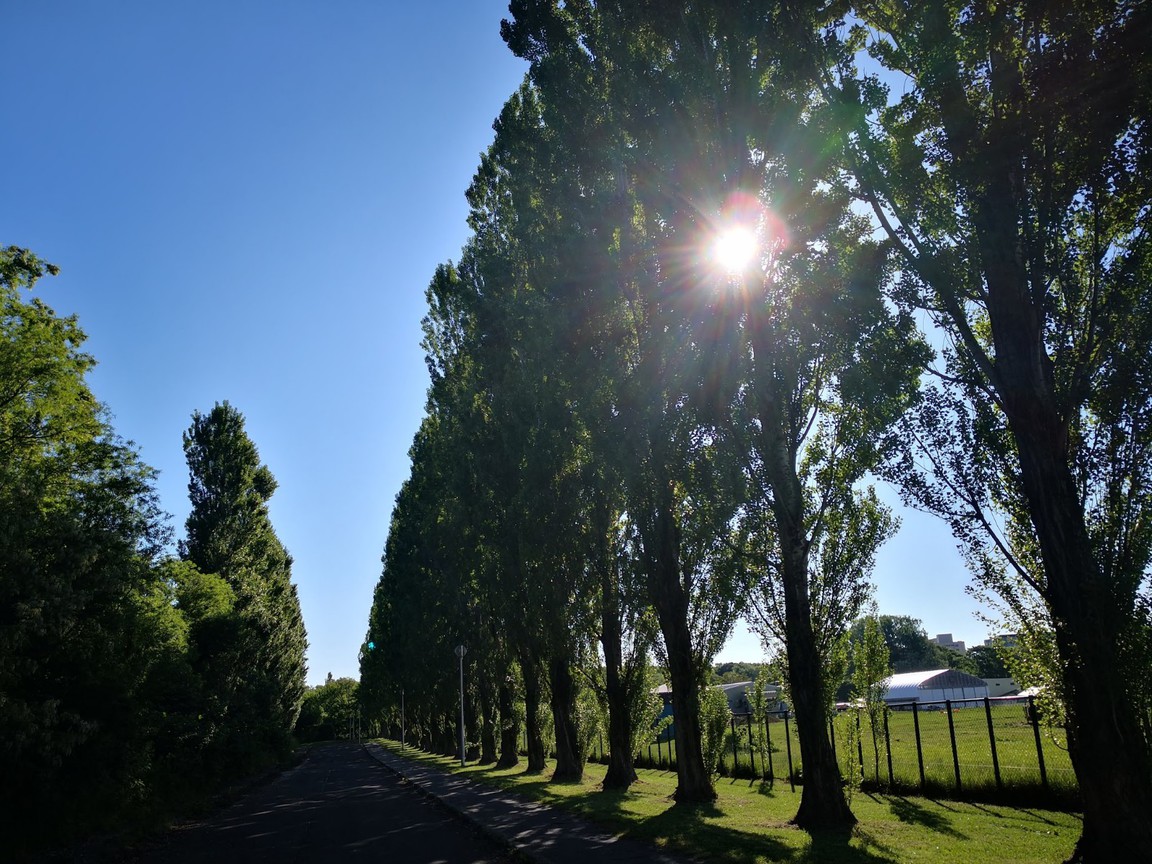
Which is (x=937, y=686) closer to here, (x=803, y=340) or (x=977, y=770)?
(x=977, y=770)

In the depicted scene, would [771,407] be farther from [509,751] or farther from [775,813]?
[509,751]

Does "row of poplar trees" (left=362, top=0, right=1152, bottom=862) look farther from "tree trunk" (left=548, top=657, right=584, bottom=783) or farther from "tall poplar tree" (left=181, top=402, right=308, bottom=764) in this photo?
"tall poplar tree" (left=181, top=402, right=308, bottom=764)

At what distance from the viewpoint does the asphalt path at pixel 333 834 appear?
12133 millimetres

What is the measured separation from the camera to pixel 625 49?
48.0 feet

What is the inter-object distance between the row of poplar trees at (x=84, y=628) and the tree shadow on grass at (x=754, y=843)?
1056 cm

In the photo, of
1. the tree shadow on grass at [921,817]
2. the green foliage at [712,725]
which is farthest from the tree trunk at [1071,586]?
the green foliage at [712,725]

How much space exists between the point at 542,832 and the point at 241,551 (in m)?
28.8

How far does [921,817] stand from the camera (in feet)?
42.6

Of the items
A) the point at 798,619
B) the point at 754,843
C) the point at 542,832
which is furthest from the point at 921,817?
the point at 542,832

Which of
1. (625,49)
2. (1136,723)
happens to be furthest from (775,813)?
(625,49)

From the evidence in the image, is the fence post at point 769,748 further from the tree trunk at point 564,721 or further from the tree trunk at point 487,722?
the tree trunk at point 487,722

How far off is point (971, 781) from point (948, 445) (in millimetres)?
9234

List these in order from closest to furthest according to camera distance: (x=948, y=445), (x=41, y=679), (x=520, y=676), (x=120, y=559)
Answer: (x=948, y=445)
(x=41, y=679)
(x=120, y=559)
(x=520, y=676)

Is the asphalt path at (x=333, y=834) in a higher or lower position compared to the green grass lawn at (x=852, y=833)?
lower
